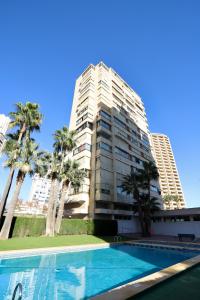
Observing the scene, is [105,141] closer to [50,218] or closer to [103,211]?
[103,211]

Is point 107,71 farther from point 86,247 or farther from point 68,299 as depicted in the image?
point 68,299

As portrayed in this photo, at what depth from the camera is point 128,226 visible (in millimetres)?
37625

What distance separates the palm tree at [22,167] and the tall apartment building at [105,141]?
1497 centimetres

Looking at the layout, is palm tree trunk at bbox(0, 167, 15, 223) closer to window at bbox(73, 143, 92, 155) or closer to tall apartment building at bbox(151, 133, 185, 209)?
window at bbox(73, 143, 92, 155)

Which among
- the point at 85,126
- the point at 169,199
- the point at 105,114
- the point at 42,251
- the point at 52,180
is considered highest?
the point at 105,114

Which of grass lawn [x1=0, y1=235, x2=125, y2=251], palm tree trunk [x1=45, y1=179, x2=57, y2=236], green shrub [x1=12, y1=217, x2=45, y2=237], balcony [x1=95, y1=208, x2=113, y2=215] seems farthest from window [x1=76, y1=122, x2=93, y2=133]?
grass lawn [x1=0, y1=235, x2=125, y2=251]

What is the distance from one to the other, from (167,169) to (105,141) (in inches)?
3528

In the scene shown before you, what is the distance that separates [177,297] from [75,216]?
1271 inches

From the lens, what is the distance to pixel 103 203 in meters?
36.3

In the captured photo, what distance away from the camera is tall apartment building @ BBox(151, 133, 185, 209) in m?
113

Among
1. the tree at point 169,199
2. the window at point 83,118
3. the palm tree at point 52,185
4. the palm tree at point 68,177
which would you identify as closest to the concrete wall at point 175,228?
the palm tree at point 68,177

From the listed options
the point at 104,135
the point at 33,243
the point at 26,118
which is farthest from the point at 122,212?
the point at 26,118

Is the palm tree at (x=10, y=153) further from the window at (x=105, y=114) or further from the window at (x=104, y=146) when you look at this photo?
the window at (x=105, y=114)

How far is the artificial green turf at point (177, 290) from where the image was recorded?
6.00 meters
